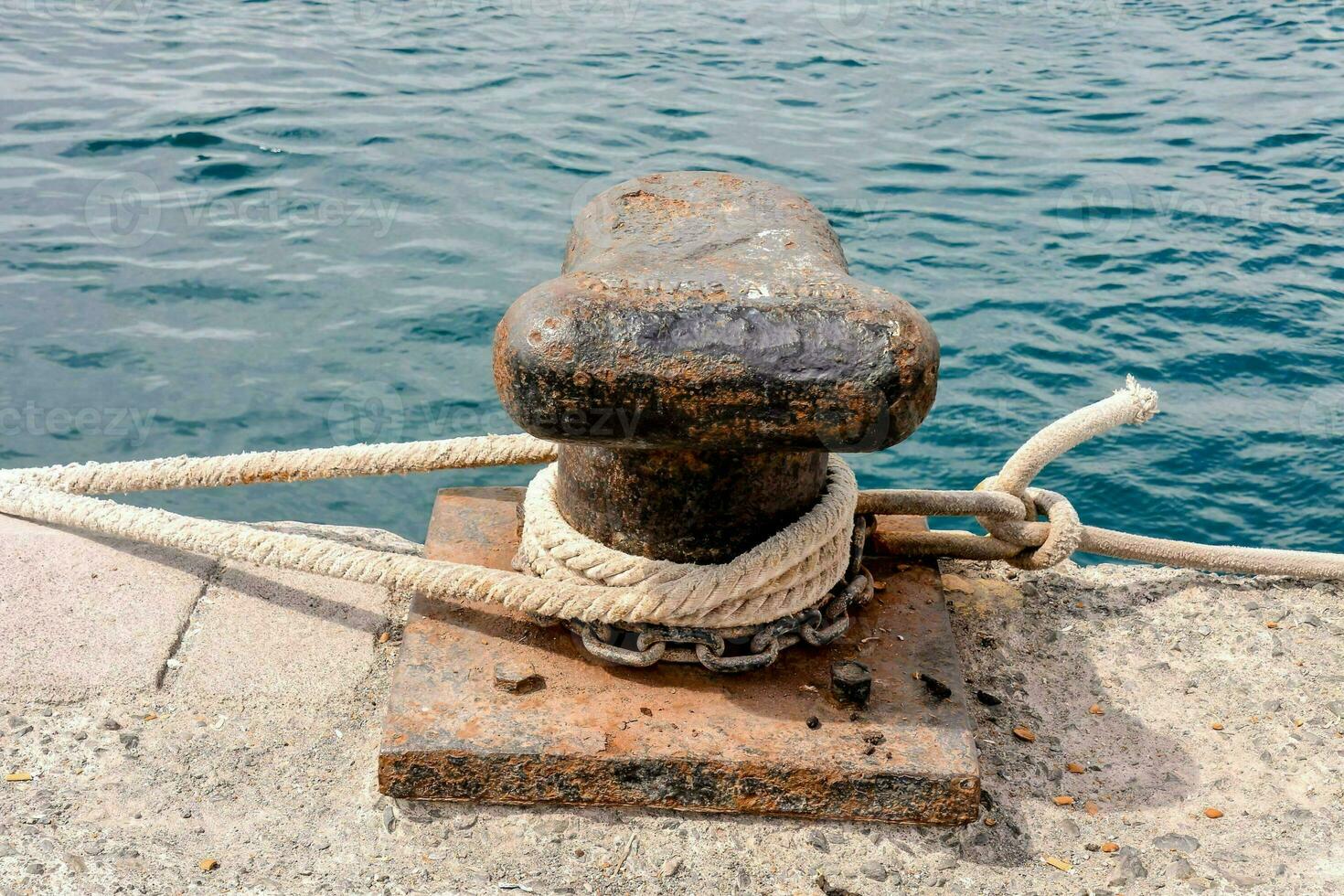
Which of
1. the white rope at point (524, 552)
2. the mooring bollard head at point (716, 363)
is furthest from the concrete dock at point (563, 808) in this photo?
the mooring bollard head at point (716, 363)

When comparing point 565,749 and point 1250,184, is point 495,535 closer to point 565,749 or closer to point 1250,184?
point 565,749

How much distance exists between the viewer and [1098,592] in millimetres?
2744

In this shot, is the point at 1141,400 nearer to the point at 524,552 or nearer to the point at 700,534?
the point at 700,534

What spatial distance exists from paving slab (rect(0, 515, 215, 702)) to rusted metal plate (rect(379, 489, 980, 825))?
55cm

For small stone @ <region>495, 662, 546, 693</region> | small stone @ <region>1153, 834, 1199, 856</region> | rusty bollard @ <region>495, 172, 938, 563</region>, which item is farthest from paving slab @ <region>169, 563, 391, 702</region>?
small stone @ <region>1153, 834, 1199, 856</region>

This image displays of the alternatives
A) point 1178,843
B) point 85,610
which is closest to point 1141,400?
point 1178,843

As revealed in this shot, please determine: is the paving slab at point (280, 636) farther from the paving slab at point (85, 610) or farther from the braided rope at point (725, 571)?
the braided rope at point (725, 571)

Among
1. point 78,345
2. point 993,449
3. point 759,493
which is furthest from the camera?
point 78,345

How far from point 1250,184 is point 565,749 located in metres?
6.08

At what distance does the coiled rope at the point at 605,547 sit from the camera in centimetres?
213

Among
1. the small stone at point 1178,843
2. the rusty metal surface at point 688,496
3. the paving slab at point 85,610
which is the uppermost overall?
the rusty metal surface at point 688,496

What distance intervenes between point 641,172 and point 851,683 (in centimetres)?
541

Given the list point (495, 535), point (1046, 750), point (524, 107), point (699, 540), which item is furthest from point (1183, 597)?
point (524, 107)

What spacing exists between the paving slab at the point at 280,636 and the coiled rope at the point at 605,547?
112 mm
